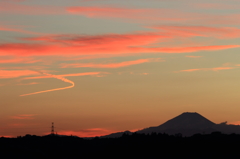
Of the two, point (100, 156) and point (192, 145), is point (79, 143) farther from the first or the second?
point (192, 145)

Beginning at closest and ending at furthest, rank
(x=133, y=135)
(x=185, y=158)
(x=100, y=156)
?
(x=185, y=158) < (x=100, y=156) < (x=133, y=135)

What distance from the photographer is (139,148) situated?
6900 inches

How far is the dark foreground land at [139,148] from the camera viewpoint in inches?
6614

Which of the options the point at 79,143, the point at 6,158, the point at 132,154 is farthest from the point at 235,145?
the point at 6,158

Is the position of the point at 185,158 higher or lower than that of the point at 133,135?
lower

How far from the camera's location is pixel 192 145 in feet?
570

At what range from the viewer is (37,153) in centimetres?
17700

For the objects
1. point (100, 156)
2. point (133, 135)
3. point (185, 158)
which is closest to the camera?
point (185, 158)

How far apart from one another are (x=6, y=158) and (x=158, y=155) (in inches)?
2059

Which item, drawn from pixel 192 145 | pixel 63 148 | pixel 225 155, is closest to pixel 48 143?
pixel 63 148

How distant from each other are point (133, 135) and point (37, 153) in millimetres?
36846

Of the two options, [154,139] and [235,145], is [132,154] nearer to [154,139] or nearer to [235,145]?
[154,139]

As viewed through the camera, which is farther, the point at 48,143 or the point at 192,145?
the point at 48,143

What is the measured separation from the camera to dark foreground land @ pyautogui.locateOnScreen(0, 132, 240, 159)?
16800cm
